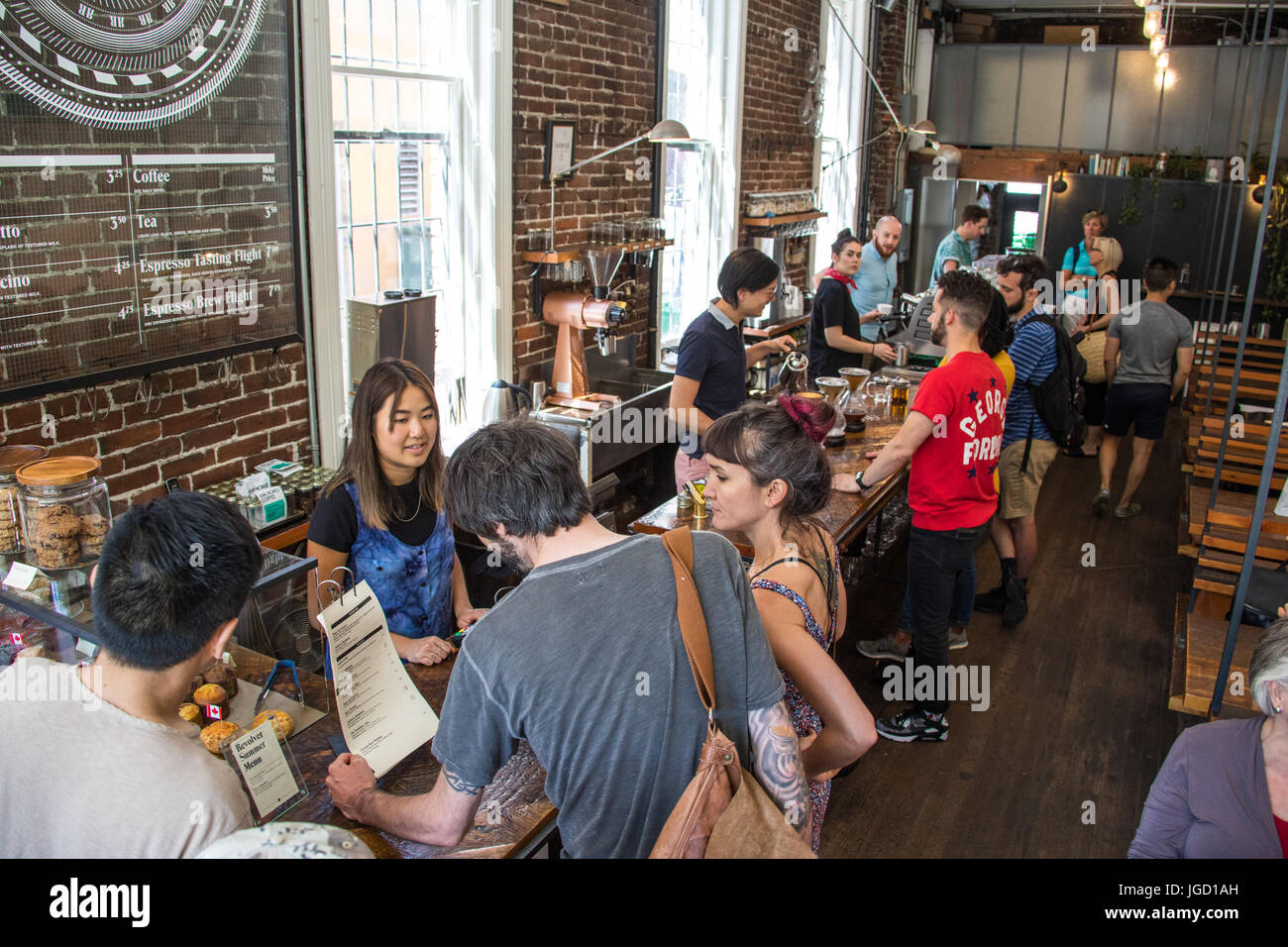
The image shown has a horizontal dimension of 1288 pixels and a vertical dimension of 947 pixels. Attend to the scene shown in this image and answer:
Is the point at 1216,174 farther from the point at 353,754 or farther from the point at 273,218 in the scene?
the point at 353,754

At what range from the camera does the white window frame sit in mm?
3854

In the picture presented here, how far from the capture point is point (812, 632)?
209cm

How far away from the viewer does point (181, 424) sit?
349 centimetres

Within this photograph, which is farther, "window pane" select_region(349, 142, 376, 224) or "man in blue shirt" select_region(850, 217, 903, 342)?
"man in blue shirt" select_region(850, 217, 903, 342)

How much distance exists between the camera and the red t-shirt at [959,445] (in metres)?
3.58

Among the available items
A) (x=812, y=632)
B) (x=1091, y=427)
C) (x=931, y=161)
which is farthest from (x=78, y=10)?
(x=931, y=161)

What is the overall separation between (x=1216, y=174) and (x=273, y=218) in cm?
958

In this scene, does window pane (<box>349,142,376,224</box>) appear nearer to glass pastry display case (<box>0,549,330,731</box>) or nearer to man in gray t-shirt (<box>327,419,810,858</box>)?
glass pastry display case (<box>0,549,330,731</box>)

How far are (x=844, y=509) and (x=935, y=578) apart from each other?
414mm

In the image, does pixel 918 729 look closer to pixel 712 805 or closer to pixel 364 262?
pixel 712 805

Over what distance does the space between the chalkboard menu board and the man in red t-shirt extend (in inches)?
92.2

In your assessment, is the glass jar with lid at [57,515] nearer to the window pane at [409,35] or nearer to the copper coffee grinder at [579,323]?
the window pane at [409,35]

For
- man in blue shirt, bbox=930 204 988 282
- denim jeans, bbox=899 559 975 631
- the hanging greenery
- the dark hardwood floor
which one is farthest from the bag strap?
the hanging greenery

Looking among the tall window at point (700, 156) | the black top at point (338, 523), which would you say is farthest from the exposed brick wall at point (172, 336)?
the tall window at point (700, 156)
